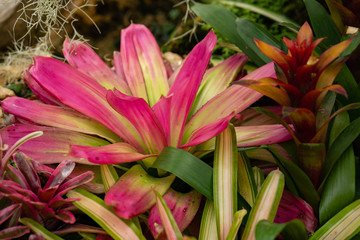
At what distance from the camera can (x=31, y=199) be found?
0.83 m

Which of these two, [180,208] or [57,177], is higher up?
[57,177]

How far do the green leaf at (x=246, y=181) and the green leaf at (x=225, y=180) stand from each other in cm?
7

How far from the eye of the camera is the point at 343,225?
2.81 ft

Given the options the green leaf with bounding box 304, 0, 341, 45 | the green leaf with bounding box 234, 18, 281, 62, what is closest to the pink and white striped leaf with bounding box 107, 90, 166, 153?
the green leaf with bounding box 234, 18, 281, 62

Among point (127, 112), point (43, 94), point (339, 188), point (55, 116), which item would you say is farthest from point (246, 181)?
point (43, 94)

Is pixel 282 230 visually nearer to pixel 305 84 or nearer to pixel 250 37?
pixel 305 84

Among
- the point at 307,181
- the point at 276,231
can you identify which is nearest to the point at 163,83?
the point at 307,181

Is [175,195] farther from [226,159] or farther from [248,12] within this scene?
[248,12]

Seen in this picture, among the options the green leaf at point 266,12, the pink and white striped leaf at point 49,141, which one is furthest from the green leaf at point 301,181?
the green leaf at point 266,12

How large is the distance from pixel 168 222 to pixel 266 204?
22 cm

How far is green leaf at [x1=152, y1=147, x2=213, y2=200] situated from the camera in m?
0.90

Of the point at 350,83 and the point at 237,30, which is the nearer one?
the point at 350,83

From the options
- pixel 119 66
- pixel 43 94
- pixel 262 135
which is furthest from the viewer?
pixel 119 66

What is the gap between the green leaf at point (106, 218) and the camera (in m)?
0.85
